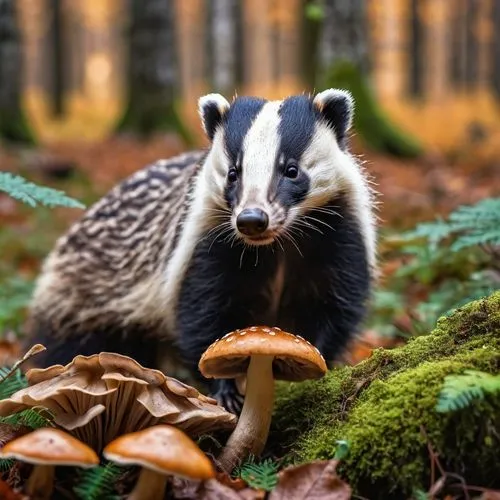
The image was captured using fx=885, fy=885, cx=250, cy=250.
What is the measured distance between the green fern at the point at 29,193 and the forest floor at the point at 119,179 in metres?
1.93

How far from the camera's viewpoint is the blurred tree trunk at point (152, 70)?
52.2 ft

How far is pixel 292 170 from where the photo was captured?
4.11m

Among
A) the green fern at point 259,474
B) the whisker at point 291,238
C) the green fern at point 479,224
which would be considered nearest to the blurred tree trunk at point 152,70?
the green fern at point 479,224

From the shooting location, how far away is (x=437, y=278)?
6895mm

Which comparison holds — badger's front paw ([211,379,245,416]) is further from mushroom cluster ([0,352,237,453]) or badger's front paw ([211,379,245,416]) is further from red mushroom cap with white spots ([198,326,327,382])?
mushroom cluster ([0,352,237,453])

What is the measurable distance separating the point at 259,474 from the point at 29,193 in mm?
1701

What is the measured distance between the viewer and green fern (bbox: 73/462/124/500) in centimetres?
292

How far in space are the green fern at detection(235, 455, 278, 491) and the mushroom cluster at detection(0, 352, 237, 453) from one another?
24 cm

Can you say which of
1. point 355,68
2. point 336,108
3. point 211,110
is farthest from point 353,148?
point 355,68

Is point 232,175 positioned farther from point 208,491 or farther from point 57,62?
point 57,62

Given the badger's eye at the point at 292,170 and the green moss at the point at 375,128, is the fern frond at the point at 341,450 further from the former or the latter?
the green moss at the point at 375,128

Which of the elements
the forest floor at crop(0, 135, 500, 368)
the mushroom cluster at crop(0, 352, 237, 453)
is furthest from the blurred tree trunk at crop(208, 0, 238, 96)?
the mushroom cluster at crop(0, 352, 237, 453)

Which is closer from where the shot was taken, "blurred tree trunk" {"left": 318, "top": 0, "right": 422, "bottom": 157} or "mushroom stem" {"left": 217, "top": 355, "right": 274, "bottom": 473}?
"mushroom stem" {"left": 217, "top": 355, "right": 274, "bottom": 473}

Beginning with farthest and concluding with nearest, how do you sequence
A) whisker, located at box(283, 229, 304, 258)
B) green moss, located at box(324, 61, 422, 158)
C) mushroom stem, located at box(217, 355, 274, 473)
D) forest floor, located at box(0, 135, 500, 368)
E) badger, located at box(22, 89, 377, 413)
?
green moss, located at box(324, 61, 422, 158)
forest floor, located at box(0, 135, 500, 368)
whisker, located at box(283, 229, 304, 258)
badger, located at box(22, 89, 377, 413)
mushroom stem, located at box(217, 355, 274, 473)
